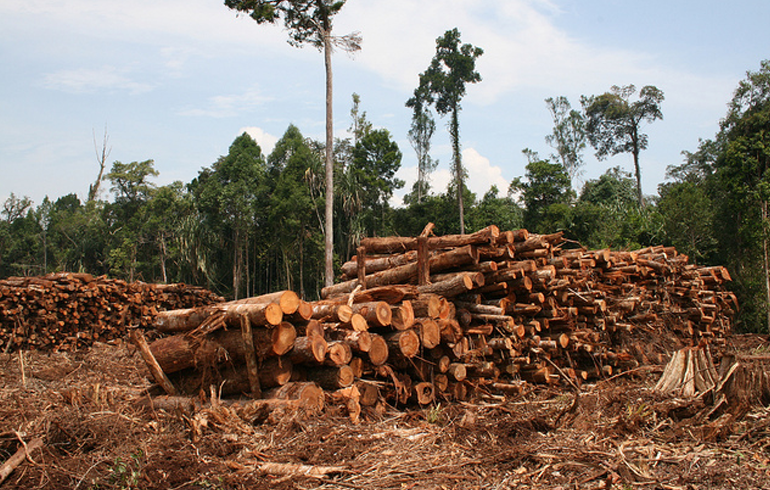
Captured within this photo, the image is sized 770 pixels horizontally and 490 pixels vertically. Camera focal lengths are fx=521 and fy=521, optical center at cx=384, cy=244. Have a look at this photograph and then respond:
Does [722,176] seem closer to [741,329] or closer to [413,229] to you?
[741,329]

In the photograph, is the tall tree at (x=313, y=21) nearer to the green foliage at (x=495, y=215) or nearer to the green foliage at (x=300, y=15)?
the green foliage at (x=300, y=15)

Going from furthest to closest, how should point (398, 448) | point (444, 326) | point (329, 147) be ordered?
point (329, 147) < point (444, 326) < point (398, 448)

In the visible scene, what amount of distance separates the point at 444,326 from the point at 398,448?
7.69 feet

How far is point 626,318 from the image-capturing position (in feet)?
30.8

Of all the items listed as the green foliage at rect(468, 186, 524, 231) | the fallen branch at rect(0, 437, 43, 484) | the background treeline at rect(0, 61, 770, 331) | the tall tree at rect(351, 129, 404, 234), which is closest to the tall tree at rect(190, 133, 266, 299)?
the background treeline at rect(0, 61, 770, 331)

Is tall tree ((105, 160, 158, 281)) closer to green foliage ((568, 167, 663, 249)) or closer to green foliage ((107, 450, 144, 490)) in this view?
green foliage ((568, 167, 663, 249))

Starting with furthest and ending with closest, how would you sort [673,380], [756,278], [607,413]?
[756,278], [673,380], [607,413]

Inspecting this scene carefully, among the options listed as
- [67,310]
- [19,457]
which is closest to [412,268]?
[19,457]

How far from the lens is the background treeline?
17.5 m

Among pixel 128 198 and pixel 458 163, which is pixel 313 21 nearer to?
pixel 458 163

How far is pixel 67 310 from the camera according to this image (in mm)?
12258

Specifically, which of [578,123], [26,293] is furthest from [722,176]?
[578,123]

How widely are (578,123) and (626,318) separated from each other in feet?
112

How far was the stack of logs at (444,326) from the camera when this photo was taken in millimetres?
5621
